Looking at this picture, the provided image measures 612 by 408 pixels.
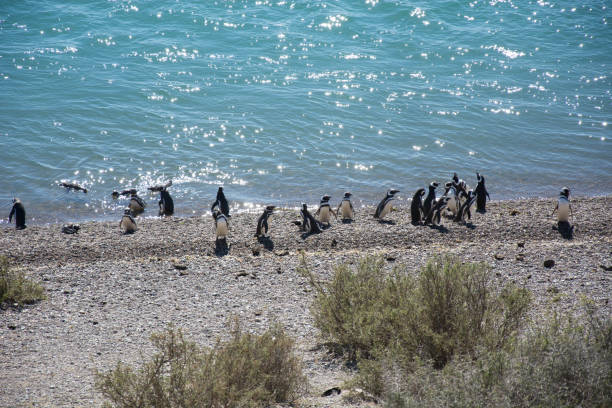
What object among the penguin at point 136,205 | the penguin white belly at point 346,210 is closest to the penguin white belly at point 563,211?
the penguin white belly at point 346,210

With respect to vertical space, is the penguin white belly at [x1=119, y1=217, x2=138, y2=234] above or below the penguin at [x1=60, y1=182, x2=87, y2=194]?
below

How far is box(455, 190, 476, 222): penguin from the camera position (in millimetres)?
14336

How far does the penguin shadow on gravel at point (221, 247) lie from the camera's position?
489 inches

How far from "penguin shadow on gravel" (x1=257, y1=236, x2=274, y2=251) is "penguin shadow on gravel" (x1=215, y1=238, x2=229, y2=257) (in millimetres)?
756

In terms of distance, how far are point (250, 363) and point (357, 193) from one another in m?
12.4

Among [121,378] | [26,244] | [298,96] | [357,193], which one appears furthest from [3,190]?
[121,378]

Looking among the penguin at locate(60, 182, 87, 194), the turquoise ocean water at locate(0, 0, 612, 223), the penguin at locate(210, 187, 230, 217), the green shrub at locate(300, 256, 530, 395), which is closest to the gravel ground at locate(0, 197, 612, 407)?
the penguin at locate(210, 187, 230, 217)

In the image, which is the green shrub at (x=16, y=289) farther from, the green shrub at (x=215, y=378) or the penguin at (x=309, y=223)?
the penguin at (x=309, y=223)

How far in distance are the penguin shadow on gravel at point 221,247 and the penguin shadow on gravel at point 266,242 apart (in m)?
0.76

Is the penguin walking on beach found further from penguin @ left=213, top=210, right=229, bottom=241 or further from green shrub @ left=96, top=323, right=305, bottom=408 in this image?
green shrub @ left=96, top=323, right=305, bottom=408

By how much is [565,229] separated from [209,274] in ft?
26.1

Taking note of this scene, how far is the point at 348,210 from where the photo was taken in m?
15.1

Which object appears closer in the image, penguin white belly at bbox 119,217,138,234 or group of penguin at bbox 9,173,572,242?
group of penguin at bbox 9,173,572,242

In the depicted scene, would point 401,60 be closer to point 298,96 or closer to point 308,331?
point 298,96
